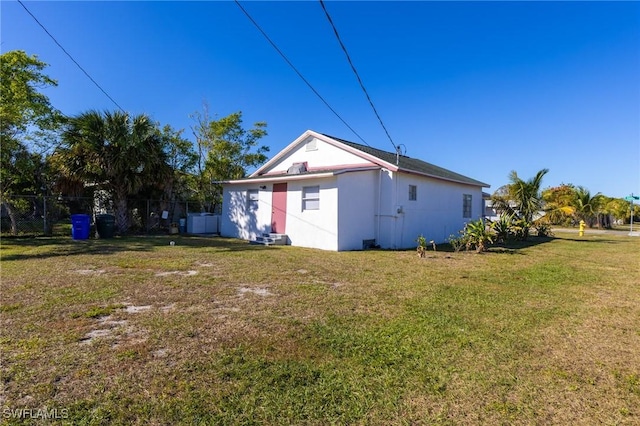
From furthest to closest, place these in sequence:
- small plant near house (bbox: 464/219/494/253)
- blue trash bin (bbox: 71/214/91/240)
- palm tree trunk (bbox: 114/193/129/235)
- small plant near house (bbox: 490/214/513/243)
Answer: palm tree trunk (bbox: 114/193/129/235)
small plant near house (bbox: 490/214/513/243)
blue trash bin (bbox: 71/214/91/240)
small plant near house (bbox: 464/219/494/253)

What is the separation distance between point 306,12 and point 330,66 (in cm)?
413

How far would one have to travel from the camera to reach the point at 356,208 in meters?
12.5

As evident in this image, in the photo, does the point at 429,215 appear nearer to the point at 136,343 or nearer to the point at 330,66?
the point at 330,66

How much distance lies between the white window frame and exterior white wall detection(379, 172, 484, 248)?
224 millimetres

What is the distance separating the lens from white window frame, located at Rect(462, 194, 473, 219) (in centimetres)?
1833

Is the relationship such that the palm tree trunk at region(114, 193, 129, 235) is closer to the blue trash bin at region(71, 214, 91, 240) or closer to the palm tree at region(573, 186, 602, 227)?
the blue trash bin at region(71, 214, 91, 240)

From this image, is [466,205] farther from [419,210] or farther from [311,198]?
[311,198]

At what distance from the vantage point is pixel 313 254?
10.8 meters

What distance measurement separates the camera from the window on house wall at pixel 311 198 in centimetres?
1272

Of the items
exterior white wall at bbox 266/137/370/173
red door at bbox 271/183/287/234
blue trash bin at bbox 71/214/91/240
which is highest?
exterior white wall at bbox 266/137/370/173

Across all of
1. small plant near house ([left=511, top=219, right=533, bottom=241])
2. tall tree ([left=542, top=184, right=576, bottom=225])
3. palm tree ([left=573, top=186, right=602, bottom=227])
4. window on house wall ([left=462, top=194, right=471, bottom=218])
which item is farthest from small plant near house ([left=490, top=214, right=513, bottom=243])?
palm tree ([left=573, top=186, right=602, bottom=227])

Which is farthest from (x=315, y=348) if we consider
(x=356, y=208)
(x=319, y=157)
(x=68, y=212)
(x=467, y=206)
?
(x=68, y=212)

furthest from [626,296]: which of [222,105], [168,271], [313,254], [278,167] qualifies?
[222,105]

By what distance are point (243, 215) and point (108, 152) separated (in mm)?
6448
